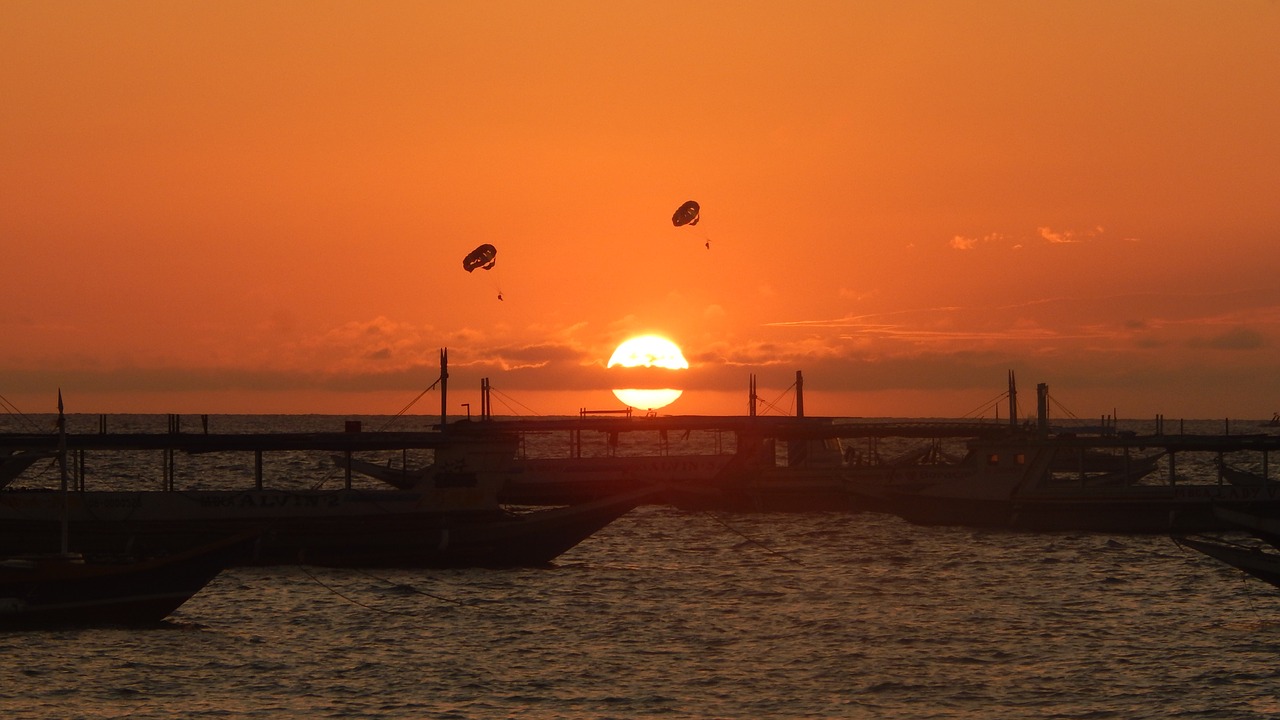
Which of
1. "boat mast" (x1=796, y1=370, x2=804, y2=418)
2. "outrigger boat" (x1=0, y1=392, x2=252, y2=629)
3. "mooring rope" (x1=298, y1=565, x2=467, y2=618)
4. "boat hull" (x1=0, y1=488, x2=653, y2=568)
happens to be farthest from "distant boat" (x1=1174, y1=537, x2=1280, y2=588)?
"boat mast" (x1=796, y1=370, x2=804, y2=418)

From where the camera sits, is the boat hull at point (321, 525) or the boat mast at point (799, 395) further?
the boat mast at point (799, 395)

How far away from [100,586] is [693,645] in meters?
16.2

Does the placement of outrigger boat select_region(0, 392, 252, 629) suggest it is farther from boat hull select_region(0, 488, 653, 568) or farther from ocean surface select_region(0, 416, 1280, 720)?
boat hull select_region(0, 488, 653, 568)

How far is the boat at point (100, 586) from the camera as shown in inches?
1523

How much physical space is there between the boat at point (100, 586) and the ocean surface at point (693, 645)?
626 mm

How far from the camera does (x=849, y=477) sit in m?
86.1

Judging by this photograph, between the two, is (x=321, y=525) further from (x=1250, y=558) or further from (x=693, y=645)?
(x=1250, y=558)

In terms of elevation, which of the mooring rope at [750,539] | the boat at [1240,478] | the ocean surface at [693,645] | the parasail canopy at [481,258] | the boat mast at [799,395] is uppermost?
the parasail canopy at [481,258]

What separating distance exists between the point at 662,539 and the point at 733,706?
42227 mm

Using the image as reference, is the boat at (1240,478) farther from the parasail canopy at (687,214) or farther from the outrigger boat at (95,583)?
the outrigger boat at (95,583)

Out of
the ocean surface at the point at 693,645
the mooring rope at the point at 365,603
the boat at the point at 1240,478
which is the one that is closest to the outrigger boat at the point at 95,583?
the ocean surface at the point at 693,645

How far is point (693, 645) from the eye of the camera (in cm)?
3931

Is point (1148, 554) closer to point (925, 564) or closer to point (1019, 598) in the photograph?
point (925, 564)

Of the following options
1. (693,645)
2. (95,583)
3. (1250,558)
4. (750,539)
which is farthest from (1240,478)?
(95,583)
